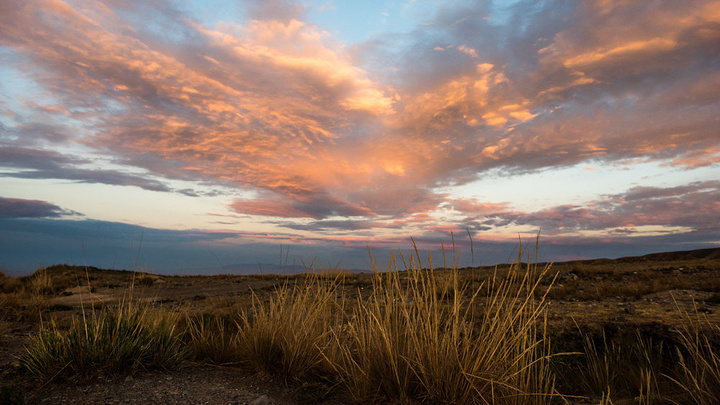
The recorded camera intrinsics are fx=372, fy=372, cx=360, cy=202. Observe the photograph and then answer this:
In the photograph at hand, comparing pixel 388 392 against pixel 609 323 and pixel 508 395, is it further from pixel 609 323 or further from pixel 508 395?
pixel 609 323

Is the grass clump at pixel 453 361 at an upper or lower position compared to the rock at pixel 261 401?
upper

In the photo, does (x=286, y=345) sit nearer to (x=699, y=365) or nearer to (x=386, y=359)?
(x=386, y=359)

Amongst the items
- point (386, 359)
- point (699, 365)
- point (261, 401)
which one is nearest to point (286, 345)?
point (261, 401)

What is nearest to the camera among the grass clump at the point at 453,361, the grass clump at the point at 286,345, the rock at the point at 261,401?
the grass clump at the point at 453,361

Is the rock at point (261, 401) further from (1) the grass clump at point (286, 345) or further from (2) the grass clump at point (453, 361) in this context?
(2) the grass clump at point (453, 361)

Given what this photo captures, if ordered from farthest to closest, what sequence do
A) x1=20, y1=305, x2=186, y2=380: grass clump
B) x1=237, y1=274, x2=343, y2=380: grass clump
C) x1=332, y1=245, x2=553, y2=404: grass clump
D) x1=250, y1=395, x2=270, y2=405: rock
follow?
1. x1=237, y1=274, x2=343, y2=380: grass clump
2. x1=20, y1=305, x2=186, y2=380: grass clump
3. x1=250, y1=395, x2=270, y2=405: rock
4. x1=332, y1=245, x2=553, y2=404: grass clump

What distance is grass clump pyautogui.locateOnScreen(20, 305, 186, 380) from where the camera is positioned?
12.1 feet

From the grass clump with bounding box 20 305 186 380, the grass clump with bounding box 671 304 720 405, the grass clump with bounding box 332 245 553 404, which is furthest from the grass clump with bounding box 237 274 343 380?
the grass clump with bounding box 671 304 720 405

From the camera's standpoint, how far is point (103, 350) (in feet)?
12.4

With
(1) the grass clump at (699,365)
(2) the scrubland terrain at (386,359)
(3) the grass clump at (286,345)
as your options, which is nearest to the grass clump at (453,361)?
(2) the scrubland terrain at (386,359)

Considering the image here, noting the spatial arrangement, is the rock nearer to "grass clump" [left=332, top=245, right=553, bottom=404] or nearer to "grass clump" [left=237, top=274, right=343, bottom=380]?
"grass clump" [left=237, top=274, right=343, bottom=380]

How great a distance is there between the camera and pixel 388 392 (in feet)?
10.4

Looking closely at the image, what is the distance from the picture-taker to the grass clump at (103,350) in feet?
12.1

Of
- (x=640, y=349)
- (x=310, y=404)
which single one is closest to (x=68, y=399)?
(x=310, y=404)
